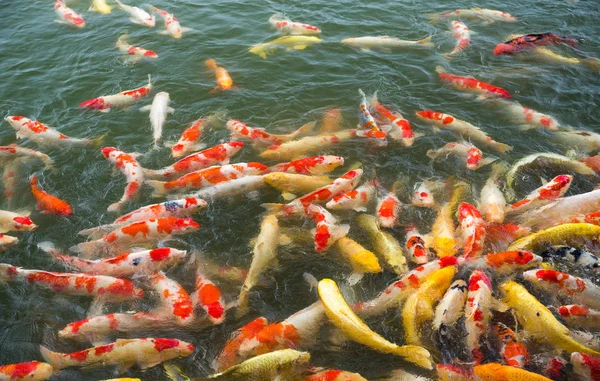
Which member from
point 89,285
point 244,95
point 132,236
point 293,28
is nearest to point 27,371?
point 89,285

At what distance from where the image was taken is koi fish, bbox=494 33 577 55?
9.93 metres

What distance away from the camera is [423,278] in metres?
5.20

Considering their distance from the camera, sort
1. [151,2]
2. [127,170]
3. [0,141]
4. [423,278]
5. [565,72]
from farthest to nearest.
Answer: [151,2] → [565,72] → [0,141] → [127,170] → [423,278]

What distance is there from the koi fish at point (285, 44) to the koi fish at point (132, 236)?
5.88 metres

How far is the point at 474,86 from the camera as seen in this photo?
8758mm

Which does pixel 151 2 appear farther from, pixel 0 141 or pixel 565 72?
pixel 565 72

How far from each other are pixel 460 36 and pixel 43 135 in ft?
31.1

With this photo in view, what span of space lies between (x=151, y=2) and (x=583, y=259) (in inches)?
508

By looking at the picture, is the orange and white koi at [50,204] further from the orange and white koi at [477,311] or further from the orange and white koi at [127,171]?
the orange and white koi at [477,311]

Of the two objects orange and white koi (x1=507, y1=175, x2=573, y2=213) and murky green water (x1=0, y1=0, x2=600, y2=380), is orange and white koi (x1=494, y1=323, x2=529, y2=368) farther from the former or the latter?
orange and white koi (x1=507, y1=175, x2=573, y2=213)

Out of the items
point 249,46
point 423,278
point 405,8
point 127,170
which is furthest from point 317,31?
point 423,278

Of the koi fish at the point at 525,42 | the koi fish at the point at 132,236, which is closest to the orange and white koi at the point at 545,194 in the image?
the koi fish at the point at 525,42

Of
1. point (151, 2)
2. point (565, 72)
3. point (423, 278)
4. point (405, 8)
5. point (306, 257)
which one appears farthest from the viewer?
point (151, 2)

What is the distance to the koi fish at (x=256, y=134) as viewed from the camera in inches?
305
